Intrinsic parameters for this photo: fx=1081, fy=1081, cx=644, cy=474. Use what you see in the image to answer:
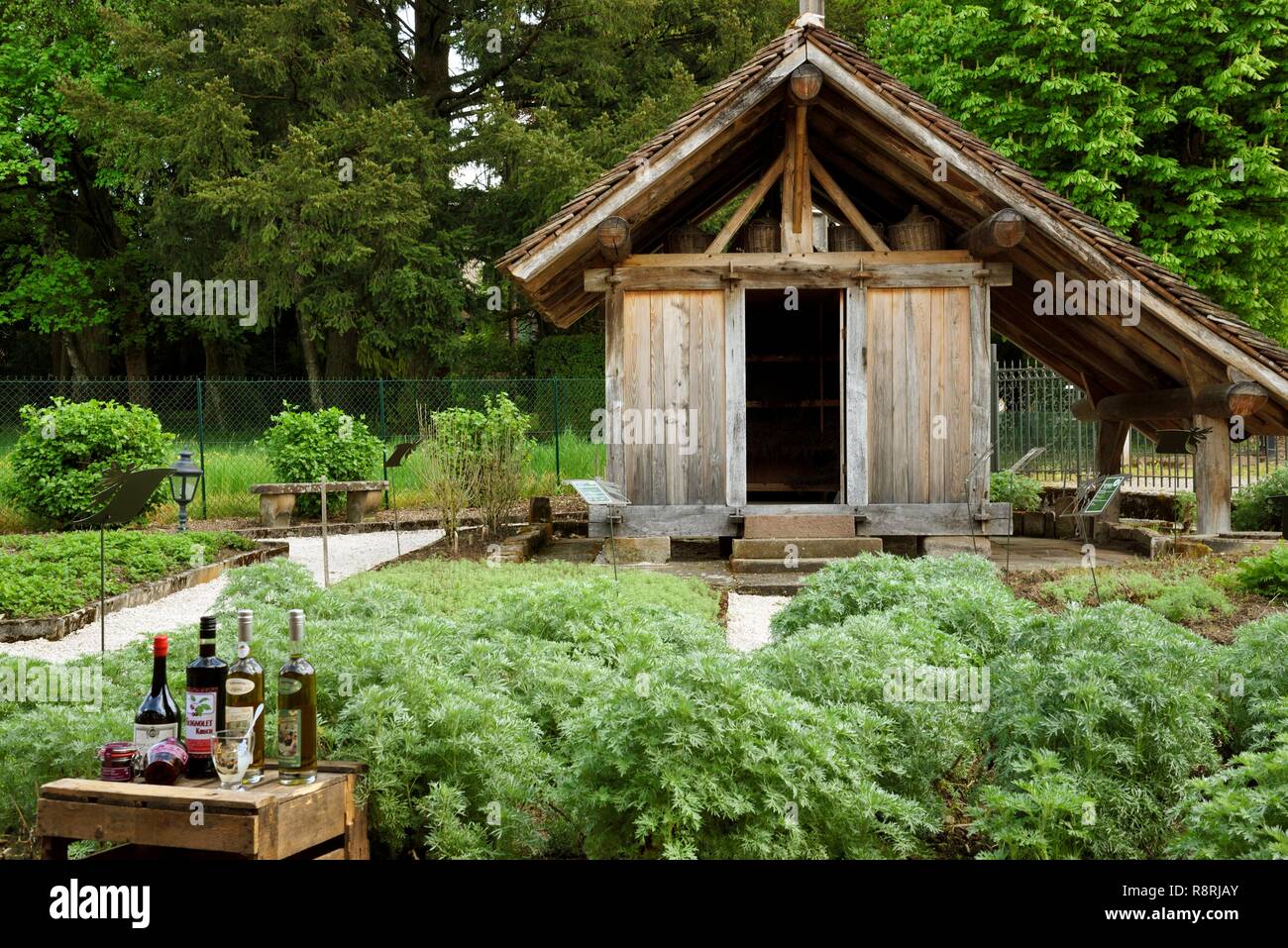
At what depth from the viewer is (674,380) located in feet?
35.8

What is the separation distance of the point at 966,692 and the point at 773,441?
11345 millimetres

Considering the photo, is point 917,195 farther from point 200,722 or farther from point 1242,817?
point 200,722

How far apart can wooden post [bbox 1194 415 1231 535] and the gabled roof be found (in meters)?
0.47

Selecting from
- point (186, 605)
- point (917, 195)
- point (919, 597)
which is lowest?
point (186, 605)

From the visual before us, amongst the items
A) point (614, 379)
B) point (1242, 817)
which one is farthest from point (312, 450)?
point (1242, 817)

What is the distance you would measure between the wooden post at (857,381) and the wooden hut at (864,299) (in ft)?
0.07

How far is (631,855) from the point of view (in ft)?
10.5

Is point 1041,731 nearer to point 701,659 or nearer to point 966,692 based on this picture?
point 966,692

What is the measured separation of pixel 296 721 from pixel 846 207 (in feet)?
30.4

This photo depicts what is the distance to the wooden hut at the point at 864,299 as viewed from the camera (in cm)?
1003

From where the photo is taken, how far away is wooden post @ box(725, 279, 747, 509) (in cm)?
1086
